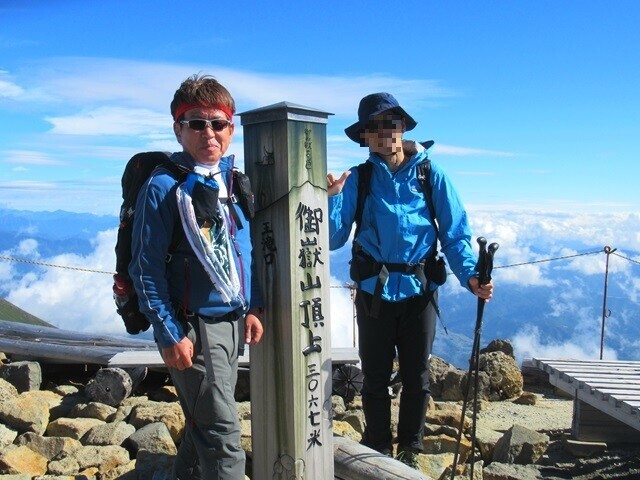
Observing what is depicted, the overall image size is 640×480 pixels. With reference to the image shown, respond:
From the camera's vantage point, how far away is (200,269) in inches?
132

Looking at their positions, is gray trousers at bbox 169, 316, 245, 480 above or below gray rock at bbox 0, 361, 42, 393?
above

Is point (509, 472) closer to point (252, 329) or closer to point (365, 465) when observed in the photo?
point (365, 465)

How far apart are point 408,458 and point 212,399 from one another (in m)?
1.84

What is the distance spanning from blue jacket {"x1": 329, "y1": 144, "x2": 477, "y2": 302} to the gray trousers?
1.18 metres

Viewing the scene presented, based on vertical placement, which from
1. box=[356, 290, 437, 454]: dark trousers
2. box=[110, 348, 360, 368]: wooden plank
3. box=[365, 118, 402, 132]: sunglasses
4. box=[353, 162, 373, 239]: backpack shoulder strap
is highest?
box=[365, 118, 402, 132]: sunglasses

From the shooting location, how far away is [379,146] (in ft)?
14.6

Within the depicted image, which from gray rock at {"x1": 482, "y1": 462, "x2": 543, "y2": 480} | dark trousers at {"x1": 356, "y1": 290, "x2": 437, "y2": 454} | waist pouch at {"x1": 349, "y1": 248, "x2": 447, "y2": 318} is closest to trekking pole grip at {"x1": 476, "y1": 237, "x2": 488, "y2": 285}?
waist pouch at {"x1": 349, "y1": 248, "x2": 447, "y2": 318}

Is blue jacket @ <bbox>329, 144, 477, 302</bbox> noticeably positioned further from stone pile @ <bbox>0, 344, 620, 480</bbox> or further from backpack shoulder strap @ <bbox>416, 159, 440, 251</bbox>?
stone pile @ <bbox>0, 344, 620, 480</bbox>

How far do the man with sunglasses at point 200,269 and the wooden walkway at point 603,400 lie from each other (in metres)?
3.94

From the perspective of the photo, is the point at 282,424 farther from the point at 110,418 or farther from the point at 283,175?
the point at 110,418

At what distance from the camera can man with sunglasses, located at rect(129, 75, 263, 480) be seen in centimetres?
321

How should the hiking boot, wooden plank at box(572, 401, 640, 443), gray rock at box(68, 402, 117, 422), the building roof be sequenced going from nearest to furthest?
the hiking boot, gray rock at box(68, 402, 117, 422), wooden plank at box(572, 401, 640, 443), the building roof

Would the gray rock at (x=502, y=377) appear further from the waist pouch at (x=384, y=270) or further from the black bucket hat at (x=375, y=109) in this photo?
the black bucket hat at (x=375, y=109)

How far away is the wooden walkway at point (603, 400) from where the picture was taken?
5.97 metres
